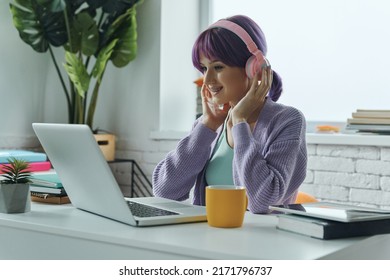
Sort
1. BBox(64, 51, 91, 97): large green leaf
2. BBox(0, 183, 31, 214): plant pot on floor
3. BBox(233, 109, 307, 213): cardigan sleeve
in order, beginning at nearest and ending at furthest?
BBox(0, 183, 31, 214): plant pot on floor
BBox(233, 109, 307, 213): cardigan sleeve
BBox(64, 51, 91, 97): large green leaf

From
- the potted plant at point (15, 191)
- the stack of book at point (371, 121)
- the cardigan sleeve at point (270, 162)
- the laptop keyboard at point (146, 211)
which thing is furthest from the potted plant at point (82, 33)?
the laptop keyboard at point (146, 211)

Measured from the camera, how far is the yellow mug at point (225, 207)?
4.33 feet

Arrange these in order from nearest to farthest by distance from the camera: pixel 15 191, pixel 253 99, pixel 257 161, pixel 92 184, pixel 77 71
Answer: pixel 92 184 < pixel 15 191 < pixel 257 161 < pixel 253 99 < pixel 77 71

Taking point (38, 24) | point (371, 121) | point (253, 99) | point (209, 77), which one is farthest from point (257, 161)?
point (38, 24)

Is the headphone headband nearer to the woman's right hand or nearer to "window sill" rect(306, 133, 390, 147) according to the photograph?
the woman's right hand

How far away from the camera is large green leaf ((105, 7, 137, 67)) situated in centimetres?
331

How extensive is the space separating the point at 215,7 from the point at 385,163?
1403 mm

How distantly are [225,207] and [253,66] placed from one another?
68 centimetres

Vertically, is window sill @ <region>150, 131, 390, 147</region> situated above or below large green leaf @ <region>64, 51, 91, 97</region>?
below

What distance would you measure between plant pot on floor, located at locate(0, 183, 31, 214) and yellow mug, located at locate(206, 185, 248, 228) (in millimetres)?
485

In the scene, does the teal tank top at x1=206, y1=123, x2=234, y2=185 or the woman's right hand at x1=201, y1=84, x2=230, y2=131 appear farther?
the woman's right hand at x1=201, y1=84, x2=230, y2=131

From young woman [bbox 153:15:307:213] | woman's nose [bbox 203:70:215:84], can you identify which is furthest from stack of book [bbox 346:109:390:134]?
woman's nose [bbox 203:70:215:84]

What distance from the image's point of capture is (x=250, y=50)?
1.86m

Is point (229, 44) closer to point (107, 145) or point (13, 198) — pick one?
point (13, 198)
